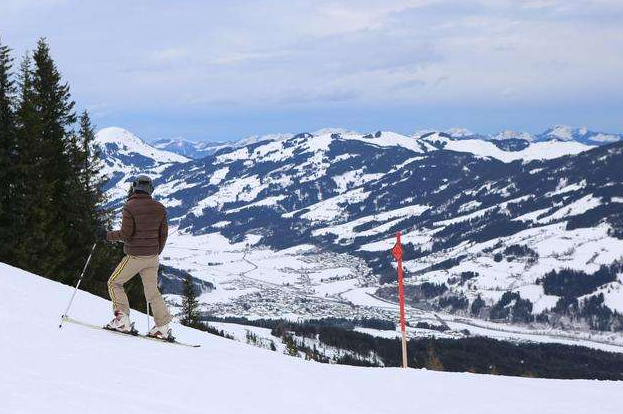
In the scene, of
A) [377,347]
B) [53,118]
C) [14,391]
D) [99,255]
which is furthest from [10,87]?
[377,347]

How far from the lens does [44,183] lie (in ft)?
122

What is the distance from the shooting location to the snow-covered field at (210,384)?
360 inches

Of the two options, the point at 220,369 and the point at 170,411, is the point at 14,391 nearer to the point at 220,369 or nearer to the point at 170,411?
the point at 170,411

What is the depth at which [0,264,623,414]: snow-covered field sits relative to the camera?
9.13 meters

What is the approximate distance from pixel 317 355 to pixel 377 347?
2746cm

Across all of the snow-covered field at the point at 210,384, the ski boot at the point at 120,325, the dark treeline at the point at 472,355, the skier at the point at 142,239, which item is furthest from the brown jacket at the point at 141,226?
the dark treeline at the point at 472,355

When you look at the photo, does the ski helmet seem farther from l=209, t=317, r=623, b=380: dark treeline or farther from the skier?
l=209, t=317, r=623, b=380: dark treeline

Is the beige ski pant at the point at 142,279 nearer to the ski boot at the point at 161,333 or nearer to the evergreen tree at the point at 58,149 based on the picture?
the ski boot at the point at 161,333

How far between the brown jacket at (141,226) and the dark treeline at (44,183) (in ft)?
77.9

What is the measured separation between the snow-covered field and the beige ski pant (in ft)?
2.39

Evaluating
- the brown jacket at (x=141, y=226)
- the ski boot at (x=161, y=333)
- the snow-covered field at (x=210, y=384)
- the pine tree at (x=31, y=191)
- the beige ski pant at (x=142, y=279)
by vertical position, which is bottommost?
the snow-covered field at (x=210, y=384)

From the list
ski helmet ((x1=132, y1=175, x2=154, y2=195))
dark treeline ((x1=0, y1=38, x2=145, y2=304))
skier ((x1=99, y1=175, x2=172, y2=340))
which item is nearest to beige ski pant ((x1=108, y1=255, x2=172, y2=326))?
skier ((x1=99, y1=175, x2=172, y2=340))

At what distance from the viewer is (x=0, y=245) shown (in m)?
34.8

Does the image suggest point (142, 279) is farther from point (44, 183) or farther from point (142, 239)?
point (44, 183)
